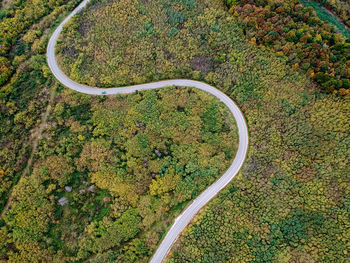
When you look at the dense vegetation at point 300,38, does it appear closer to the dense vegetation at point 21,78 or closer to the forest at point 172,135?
the forest at point 172,135

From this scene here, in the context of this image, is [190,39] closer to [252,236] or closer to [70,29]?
[70,29]

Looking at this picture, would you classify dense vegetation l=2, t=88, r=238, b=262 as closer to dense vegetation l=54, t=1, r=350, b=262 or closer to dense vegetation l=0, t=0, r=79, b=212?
dense vegetation l=0, t=0, r=79, b=212

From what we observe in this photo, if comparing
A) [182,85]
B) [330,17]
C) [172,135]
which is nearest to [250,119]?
[172,135]

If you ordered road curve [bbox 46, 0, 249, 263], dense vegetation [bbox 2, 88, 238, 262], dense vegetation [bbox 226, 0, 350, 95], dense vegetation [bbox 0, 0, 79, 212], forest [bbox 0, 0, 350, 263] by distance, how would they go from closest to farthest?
forest [bbox 0, 0, 350, 263] < dense vegetation [bbox 2, 88, 238, 262] < road curve [bbox 46, 0, 249, 263] < dense vegetation [bbox 0, 0, 79, 212] < dense vegetation [bbox 226, 0, 350, 95]

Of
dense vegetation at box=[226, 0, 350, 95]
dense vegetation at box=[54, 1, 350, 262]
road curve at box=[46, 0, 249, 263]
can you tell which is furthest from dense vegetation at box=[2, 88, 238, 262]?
dense vegetation at box=[226, 0, 350, 95]

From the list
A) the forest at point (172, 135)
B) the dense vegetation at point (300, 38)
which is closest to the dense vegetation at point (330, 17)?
the dense vegetation at point (300, 38)

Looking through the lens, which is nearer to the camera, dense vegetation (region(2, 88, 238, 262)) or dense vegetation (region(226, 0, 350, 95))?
dense vegetation (region(2, 88, 238, 262))

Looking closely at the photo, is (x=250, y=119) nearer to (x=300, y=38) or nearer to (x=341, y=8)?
(x=300, y=38)
